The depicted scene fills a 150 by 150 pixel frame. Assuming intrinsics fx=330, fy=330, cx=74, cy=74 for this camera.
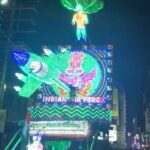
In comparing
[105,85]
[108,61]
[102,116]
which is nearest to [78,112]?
[102,116]

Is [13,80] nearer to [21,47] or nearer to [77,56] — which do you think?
[21,47]

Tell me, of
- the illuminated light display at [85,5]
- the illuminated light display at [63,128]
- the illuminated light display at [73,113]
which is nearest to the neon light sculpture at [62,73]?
the illuminated light display at [73,113]

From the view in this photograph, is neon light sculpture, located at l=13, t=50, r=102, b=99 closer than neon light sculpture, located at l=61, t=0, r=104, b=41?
Yes

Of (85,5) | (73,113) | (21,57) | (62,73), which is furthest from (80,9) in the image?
(73,113)

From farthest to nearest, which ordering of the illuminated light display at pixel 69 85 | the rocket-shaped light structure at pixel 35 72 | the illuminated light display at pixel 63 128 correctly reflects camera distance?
the rocket-shaped light structure at pixel 35 72
the illuminated light display at pixel 69 85
the illuminated light display at pixel 63 128

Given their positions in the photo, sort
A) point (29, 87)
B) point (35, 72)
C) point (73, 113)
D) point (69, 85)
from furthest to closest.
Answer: point (69, 85), point (29, 87), point (35, 72), point (73, 113)

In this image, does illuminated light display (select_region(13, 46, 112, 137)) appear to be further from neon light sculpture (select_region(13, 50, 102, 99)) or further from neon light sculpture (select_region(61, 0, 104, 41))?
neon light sculpture (select_region(61, 0, 104, 41))

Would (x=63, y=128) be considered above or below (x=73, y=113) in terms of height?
below

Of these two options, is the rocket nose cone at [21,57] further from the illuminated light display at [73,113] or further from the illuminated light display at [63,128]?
the illuminated light display at [63,128]

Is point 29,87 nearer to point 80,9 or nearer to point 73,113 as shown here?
point 73,113

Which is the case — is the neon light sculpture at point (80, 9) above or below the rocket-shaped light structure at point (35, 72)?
above

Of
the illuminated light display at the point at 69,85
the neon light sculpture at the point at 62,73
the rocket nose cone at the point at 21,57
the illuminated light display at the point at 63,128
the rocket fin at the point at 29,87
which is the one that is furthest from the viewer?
the neon light sculpture at the point at 62,73

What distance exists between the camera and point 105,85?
4044 centimetres

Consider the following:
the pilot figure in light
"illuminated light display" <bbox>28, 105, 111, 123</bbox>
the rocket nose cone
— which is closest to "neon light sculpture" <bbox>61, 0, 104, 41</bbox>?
the pilot figure in light
